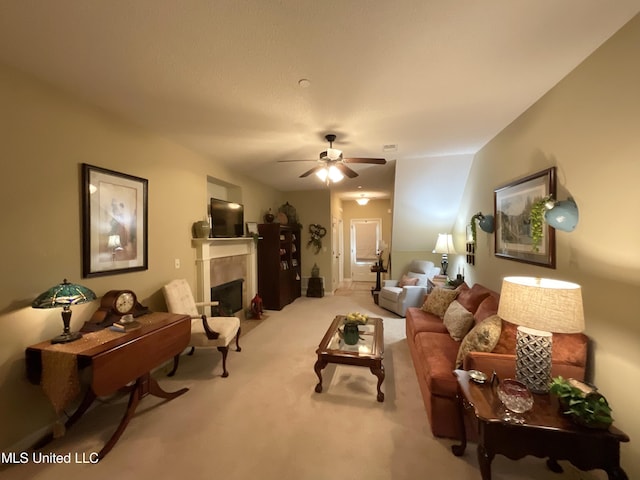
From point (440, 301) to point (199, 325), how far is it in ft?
9.10

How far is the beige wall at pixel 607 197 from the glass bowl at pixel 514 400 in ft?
1.87

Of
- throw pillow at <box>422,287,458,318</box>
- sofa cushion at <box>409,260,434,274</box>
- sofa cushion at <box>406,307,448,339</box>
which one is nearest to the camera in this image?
sofa cushion at <box>406,307,448,339</box>

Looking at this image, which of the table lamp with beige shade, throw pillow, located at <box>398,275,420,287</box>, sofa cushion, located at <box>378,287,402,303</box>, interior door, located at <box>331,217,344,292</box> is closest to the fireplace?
interior door, located at <box>331,217,344,292</box>

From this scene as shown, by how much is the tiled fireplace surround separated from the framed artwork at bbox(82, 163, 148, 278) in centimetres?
85

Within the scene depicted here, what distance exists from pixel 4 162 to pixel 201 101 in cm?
127

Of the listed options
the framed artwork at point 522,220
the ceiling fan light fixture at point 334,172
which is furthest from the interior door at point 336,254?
the framed artwork at point 522,220

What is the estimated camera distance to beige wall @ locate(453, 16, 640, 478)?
1.37m

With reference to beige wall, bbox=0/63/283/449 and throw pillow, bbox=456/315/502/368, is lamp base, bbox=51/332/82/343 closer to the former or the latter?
beige wall, bbox=0/63/283/449

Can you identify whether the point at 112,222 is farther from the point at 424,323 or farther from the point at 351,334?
the point at 424,323

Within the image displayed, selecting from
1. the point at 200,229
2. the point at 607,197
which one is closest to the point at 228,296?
the point at 200,229

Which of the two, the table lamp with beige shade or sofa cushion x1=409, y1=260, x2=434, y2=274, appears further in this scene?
sofa cushion x1=409, y1=260, x2=434, y2=274

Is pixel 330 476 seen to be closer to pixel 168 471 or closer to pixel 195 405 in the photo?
pixel 168 471

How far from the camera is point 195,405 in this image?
2205mm

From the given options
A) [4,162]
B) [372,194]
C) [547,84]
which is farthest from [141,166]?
[372,194]
